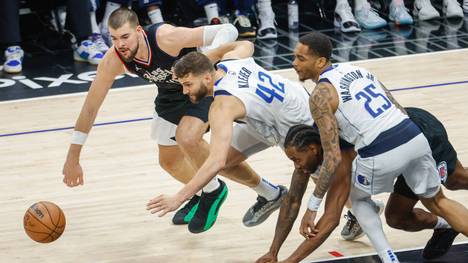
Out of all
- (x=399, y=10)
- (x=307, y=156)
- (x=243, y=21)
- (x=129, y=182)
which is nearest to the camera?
(x=307, y=156)

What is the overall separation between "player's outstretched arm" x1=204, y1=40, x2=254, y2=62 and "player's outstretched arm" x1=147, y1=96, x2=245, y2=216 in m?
0.56

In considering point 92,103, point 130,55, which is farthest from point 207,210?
point 130,55

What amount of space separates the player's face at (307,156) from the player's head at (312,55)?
16.5 inches

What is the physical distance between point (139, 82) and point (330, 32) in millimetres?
2653

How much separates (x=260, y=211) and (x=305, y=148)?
117cm

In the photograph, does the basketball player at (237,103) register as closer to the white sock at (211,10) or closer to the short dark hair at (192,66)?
the short dark hair at (192,66)

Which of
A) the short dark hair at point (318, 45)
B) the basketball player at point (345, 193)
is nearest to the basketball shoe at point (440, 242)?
the basketball player at point (345, 193)

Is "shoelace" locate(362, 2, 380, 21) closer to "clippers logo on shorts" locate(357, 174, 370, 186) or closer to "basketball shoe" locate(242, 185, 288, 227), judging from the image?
"basketball shoe" locate(242, 185, 288, 227)

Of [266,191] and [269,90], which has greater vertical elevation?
[269,90]

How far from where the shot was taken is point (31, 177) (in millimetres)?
8109

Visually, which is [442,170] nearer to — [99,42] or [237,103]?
[237,103]

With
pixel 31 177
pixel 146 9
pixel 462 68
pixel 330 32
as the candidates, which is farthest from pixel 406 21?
pixel 31 177

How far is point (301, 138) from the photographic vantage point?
18.5ft

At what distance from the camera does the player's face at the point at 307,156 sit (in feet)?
18.5
